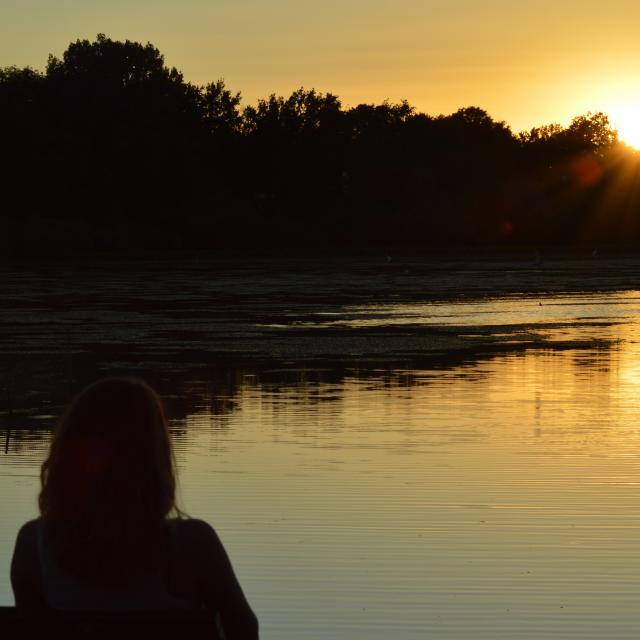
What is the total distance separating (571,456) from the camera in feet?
42.1

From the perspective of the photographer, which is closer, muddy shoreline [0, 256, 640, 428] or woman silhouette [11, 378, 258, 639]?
woman silhouette [11, 378, 258, 639]

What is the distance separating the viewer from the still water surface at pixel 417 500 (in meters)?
7.91

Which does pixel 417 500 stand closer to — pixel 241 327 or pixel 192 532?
pixel 192 532

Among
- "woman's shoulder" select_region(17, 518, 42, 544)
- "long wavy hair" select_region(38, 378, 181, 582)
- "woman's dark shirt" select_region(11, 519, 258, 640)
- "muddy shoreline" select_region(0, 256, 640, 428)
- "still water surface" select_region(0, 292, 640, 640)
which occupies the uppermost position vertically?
"long wavy hair" select_region(38, 378, 181, 582)

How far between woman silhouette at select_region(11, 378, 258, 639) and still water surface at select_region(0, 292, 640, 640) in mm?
3665

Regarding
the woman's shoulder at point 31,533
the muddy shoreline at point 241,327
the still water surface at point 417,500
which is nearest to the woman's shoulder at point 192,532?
the woman's shoulder at point 31,533

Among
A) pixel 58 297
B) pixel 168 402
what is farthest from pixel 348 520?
pixel 58 297

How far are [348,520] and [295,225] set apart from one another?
10130 cm

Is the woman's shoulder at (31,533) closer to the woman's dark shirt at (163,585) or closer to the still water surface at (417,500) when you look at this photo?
the woman's dark shirt at (163,585)

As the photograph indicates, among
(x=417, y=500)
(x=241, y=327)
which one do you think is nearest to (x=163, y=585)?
(x=417, y=500)

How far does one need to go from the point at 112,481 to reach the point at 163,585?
32 cm

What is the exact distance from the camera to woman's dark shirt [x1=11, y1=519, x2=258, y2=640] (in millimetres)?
3807

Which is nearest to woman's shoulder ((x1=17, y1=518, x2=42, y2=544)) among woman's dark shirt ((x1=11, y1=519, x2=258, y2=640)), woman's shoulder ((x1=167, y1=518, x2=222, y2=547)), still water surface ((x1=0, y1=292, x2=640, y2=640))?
woman's dark shirt ((x1=11, y1=519, x2=258, y2=640))

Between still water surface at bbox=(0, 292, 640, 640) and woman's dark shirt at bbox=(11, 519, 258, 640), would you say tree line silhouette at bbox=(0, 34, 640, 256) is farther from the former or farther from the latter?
woman's dark shirt at bbox=(11, 519, 258, 640)
